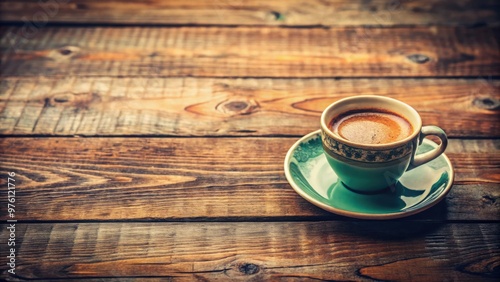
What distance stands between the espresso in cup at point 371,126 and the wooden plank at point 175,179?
117 mm

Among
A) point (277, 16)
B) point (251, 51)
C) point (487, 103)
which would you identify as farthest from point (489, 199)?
point (277, 16)

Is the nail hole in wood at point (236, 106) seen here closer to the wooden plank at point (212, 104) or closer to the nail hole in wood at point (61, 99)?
the wooden plank at point (212, 104)

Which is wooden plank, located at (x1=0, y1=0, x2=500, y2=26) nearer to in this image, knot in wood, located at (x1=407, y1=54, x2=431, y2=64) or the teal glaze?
knot in wood, located at (x1=407, y1=54, x2=431, y2=64)

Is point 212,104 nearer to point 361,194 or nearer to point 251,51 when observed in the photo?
point 251,51

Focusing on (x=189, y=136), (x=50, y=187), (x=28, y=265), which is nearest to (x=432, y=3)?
(x=189, y=136)

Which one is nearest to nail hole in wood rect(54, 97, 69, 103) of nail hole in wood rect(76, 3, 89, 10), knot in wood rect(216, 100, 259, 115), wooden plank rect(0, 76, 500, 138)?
wooden plank rect(0, 76, 500, 138)

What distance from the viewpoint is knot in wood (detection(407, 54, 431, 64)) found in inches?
47.6

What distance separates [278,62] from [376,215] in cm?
56

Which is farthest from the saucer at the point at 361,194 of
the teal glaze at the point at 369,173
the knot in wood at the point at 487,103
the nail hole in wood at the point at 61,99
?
the nail hole in wood at the point at 61,99

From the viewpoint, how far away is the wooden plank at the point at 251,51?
1188 millimetres

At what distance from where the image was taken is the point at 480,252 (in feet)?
2.44

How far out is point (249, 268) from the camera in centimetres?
73

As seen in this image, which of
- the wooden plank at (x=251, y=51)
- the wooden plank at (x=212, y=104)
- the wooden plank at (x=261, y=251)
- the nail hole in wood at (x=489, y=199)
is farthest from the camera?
the wooden plank at (x=251, y=51)

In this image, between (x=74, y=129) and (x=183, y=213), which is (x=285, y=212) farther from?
(x=74, y=129)
